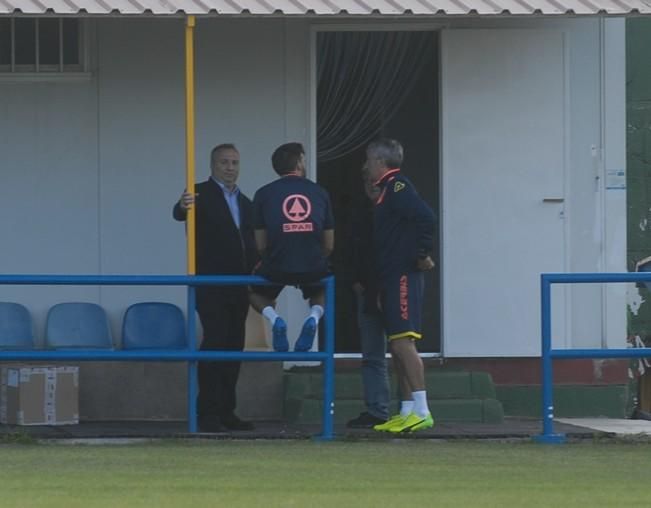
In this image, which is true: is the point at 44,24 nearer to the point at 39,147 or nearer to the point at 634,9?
the point at 39,147

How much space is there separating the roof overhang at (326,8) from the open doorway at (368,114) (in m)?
1.85

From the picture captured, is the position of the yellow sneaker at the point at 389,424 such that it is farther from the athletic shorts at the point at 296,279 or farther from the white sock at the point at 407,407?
the athletic shorts at the point at 296,279

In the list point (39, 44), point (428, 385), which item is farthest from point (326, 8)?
point (428, 385)

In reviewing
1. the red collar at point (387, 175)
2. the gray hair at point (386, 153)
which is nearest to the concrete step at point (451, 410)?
the red collar at point (387, 175)

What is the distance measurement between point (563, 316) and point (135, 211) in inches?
121

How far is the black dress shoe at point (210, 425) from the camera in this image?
10484 millimetres

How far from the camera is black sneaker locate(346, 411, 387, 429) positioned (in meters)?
10.7

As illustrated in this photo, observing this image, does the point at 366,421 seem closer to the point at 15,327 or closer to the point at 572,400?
the point at 572,400

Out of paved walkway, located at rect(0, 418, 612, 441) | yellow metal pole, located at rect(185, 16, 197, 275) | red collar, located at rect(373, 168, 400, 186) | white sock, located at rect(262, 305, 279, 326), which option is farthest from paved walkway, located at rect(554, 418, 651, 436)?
yellow metal pole, located at rect(185, 16, 197, 275)

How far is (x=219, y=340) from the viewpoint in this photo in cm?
1064

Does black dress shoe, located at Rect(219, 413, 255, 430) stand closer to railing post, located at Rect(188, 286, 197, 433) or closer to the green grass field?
railing post, located at Rect(188, 286, 197, 433)

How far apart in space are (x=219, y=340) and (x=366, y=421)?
1053mm

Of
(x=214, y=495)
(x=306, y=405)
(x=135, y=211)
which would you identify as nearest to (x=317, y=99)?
(x=135, y=211)

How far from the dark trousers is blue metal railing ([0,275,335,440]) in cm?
34
